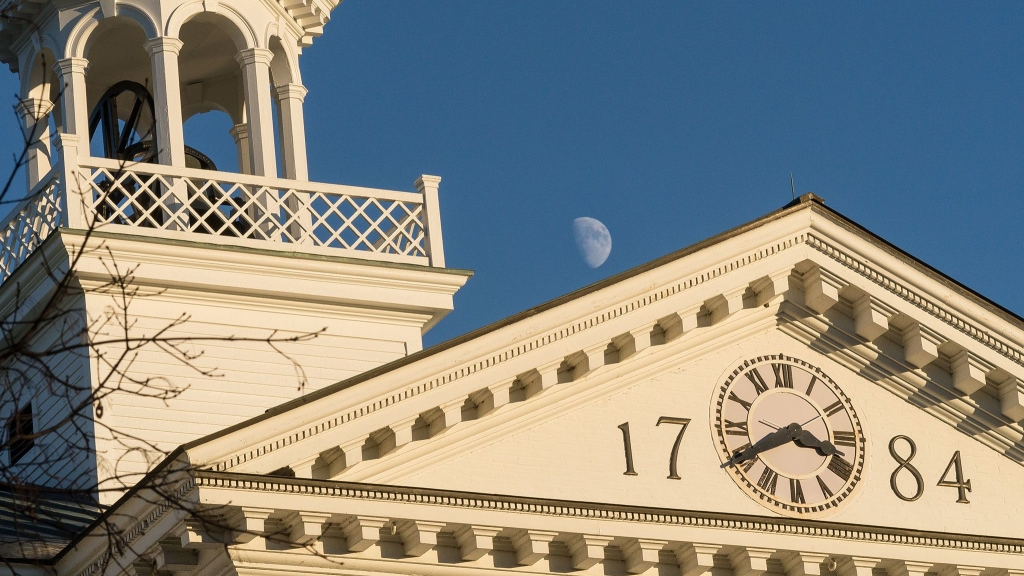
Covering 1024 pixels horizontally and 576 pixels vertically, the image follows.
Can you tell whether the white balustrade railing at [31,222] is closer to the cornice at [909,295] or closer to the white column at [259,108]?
the white column at [259,108]

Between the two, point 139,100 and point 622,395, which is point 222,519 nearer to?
point 622,395

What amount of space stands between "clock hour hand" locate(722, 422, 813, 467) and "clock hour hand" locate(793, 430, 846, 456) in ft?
0.20

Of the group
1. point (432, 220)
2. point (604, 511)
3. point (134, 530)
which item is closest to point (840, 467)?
point (604, 511)

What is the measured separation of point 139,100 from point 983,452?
1174cm

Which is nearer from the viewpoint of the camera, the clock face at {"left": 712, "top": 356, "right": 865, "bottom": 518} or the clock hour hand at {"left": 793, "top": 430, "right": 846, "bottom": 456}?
the clock face at {"left": 712, "top": 356, "right": 865, "bottom": 518}

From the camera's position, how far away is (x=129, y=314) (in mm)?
23281

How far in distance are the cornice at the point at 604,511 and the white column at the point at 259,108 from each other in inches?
364

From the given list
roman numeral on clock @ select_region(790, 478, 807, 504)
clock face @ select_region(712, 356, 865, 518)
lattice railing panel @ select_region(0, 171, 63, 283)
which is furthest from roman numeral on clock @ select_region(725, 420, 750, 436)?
lattice railing panel @ select_region(0, 171, 63, 283)

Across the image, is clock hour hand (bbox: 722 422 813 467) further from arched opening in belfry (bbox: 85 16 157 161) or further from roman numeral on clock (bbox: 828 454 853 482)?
arched opening in belfry (bbox: 85 16 157 161)

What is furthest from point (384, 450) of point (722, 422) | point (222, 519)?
point (722, 422)

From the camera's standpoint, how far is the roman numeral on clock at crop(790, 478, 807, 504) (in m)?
19.3

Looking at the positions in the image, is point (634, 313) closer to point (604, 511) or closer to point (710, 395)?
point (710, 395)

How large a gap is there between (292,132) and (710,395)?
30.3 ft

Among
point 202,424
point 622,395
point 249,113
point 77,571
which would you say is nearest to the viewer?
point 77,571
